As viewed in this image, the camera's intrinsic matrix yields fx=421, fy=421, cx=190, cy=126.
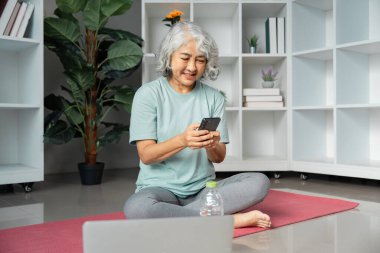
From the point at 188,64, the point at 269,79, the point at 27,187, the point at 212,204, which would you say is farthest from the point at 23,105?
the point at 269,79

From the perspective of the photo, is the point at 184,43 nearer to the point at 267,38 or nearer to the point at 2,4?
the point at 2,4

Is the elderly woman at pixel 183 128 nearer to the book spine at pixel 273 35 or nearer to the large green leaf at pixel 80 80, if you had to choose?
the large green leaf at pixel 80 80

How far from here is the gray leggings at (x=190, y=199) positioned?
1.40 meters

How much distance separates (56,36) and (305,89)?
5.97 feet

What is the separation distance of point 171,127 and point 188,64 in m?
0.24

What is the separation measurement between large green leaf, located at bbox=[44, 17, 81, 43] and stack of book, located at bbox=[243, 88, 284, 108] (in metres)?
1.29

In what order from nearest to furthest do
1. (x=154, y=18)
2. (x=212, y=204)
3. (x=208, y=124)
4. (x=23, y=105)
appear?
(x=208, y=124) → (x=212, y=204) → (x=23, y=105) → (x=154, y=18)

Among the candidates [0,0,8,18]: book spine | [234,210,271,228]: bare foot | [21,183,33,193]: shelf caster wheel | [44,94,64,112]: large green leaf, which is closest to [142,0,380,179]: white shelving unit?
[44,94,64,112]: large green leaf

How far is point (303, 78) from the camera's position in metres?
3.15

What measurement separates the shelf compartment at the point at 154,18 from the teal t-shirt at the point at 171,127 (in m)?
1.50

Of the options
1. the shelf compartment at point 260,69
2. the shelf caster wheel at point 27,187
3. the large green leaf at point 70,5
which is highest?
the large green leaf at point 70,5

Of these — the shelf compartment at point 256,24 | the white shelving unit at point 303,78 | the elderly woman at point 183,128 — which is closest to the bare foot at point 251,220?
the elderly woman at point 183,128

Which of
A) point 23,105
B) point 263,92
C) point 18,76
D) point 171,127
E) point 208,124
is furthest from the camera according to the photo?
point 263,92

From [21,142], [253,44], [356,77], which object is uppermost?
[253,44]
